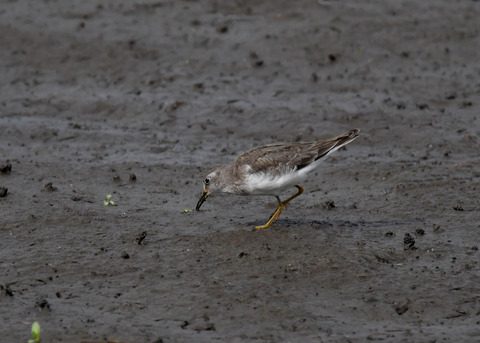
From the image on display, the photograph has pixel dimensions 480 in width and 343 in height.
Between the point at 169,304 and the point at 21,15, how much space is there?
452 inches

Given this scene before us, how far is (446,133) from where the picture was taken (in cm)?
1369

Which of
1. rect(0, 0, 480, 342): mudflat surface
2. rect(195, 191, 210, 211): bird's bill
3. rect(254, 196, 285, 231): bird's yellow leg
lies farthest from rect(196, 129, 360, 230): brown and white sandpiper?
rect(0, 0, 480, 342): mudflat surface

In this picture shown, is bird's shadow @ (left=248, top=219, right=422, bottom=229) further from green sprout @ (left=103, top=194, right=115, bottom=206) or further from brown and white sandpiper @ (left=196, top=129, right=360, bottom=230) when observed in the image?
green sprout @ (left=103, top=194, right=115, bottom=206)

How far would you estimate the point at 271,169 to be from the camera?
10.1m

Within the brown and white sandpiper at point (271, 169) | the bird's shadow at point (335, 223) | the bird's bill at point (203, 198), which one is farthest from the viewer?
the bird's bill at point (203, 198)

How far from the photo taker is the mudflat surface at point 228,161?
8.40 metres

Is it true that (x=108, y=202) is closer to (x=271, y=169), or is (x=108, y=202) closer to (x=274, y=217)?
(x=274, y=217)

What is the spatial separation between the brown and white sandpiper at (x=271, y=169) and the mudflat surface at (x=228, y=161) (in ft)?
1.73

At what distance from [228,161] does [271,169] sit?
2.88m

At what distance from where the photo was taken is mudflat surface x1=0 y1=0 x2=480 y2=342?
8.40 meters

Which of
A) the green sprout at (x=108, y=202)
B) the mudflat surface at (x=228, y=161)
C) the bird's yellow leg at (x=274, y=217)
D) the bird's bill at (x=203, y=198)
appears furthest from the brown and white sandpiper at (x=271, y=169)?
the green sprout at (x=108, y=202)

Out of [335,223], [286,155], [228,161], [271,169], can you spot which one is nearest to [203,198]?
[271,169]

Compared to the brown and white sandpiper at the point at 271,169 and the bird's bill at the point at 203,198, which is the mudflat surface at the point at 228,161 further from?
the brown and white sandpiper at the point at 271,169

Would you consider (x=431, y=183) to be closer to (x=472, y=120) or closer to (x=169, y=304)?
(x=472, y=120)
